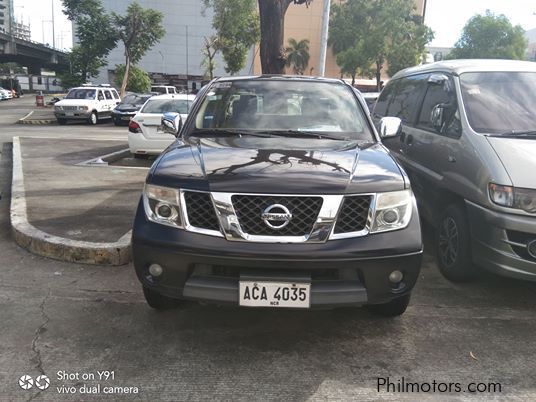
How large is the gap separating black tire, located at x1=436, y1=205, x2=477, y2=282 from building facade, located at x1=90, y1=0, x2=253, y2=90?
77.2 meters

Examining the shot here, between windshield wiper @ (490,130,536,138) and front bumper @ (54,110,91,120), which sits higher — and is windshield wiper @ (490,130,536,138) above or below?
above

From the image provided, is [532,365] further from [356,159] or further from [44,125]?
[44,125]

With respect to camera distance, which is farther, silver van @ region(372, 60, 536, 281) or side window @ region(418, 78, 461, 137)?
side window @ region(418, 78, 461, 137)

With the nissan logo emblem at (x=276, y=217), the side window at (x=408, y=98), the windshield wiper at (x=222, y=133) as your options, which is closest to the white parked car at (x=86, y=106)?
the side window at (x=408, y=98)

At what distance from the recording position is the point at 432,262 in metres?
5.19

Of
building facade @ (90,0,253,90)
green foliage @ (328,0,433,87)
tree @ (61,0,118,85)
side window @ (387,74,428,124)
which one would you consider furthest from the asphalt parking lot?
building facade @ (90,0,253,90)

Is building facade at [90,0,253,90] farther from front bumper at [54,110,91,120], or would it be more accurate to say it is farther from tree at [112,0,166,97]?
front bumper at [54,110,91,120]

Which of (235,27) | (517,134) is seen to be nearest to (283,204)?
(517,134)

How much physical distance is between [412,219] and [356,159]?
57 cm

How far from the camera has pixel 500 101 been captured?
4.71 metres

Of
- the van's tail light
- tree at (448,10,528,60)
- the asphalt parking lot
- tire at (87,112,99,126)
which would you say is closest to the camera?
the asphalt parking lot

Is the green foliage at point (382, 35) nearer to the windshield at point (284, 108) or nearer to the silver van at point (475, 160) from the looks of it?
the silver van at point (475, 160)

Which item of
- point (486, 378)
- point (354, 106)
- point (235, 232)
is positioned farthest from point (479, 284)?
point (235, 232)

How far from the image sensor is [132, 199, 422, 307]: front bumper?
116 inches
